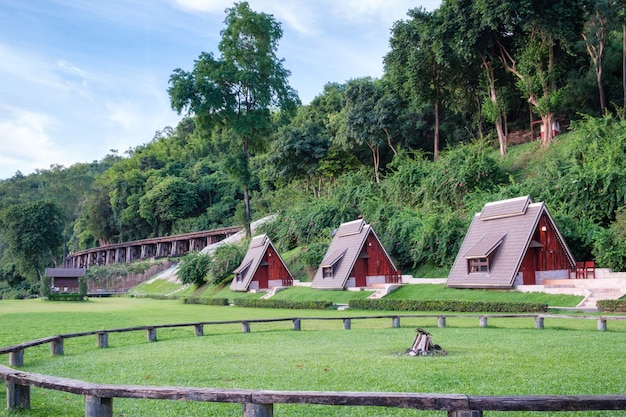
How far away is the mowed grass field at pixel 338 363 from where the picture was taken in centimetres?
763

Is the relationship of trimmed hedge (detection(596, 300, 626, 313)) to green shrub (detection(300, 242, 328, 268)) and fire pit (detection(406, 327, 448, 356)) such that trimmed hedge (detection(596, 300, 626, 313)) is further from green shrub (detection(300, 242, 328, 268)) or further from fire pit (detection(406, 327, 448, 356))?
green shrub (detection(300, 242, 328, 268))

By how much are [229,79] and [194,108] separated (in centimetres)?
349

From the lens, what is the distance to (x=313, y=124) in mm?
54406

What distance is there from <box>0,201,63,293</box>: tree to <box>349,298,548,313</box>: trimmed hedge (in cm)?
4964

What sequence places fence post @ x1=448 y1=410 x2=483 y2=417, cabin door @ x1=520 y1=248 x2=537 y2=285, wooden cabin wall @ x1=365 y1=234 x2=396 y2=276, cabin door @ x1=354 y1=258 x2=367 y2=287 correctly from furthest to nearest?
wooden cabin wall @ x1=365 y1=234 x2=396 y2=276
cabin door @ x1=354 y1=258 x2=367 y2=287
cabin door @ x1=520 y1=248 x2=537 y2=285
fence post @ x1=448 y1=410 x2=483 y2=417

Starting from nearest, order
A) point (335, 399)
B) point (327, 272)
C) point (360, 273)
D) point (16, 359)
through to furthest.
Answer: point (335, 399), point (16, 359), point (360, 273), point (327, 272)

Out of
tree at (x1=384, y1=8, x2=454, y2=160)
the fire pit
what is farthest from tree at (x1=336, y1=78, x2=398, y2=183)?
the fire pit

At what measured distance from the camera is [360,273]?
3334cm

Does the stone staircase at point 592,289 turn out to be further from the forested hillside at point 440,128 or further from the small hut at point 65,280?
the small hut at point 65,280

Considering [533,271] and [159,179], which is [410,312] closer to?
[533,271]

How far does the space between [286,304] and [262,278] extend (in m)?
9.27

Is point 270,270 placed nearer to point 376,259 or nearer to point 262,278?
point 262,278

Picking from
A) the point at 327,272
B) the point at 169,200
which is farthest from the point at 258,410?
the point at 169,200

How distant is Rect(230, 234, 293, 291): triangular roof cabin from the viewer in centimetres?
3828
